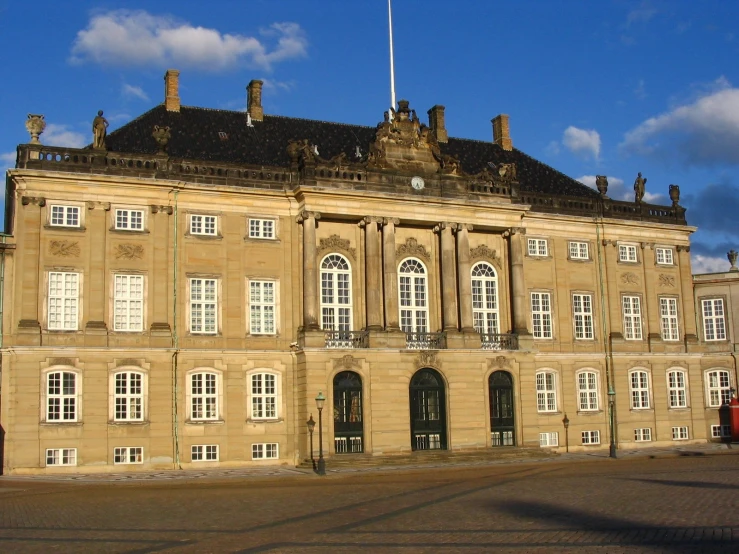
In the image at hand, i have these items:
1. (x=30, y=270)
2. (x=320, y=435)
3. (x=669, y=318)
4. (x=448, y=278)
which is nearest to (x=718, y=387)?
(x=669, y=318)

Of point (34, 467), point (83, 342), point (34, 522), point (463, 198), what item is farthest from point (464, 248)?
point (34, 522)

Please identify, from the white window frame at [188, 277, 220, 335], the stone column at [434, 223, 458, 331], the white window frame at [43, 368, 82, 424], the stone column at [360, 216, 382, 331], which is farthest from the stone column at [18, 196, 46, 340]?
the stone column at [434, 223, 458, 331]

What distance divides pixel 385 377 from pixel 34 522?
71.9ft

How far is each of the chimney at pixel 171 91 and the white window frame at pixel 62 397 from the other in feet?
50.8

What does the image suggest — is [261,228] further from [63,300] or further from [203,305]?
[63,300]

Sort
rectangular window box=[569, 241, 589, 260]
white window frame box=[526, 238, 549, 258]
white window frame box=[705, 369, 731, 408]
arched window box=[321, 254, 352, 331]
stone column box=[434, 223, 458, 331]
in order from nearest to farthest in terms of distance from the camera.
Answer: arched window box=[321, 254, 352, 331] < stone column box=[434, 223, 458, 331] < white window frame box=[526, 238, 549, 258] < rectangular window box=[569, 241, 589, 260] < white window frame box=[705, 369, 731, 408]

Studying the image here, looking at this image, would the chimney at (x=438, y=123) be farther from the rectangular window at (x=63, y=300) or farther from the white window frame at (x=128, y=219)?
the rectangular window at (x=63, y=300)

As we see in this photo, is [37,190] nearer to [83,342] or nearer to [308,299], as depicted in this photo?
[83,342]

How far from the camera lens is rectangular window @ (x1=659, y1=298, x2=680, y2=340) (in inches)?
1986

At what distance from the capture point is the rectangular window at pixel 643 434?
48438mm

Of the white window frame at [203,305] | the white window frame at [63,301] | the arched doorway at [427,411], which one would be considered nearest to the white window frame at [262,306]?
the white window frame at [203,305]

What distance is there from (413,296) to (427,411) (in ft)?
18.1

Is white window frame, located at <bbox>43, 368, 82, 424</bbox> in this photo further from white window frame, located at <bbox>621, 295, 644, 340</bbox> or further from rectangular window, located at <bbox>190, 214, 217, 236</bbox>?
white window frame, located at <bbox>621, 295, 644, 340</bbox>

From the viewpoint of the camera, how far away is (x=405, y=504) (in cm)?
2370
